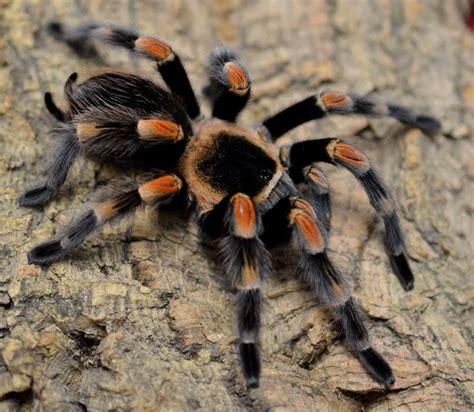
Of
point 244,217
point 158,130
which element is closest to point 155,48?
point 158,130

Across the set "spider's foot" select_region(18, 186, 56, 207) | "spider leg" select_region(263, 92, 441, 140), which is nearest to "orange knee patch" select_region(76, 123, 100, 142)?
"spider's foot" select_region(18, 186, 56, 207)

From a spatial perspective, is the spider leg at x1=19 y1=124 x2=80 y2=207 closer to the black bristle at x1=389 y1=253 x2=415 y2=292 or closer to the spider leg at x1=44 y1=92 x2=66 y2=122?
the spider leg at x1=44 y1=92 x2=66 y2=122

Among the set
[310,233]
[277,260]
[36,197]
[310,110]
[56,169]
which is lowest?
[277,260]

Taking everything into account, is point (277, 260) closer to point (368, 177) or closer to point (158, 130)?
point (368, 177)

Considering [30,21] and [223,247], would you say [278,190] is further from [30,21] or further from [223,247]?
[30,21]

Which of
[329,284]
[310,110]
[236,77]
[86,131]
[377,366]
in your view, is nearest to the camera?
[377,366]

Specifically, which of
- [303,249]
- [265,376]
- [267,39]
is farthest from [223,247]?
[267,39]

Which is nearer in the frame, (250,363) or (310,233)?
(250,363)
